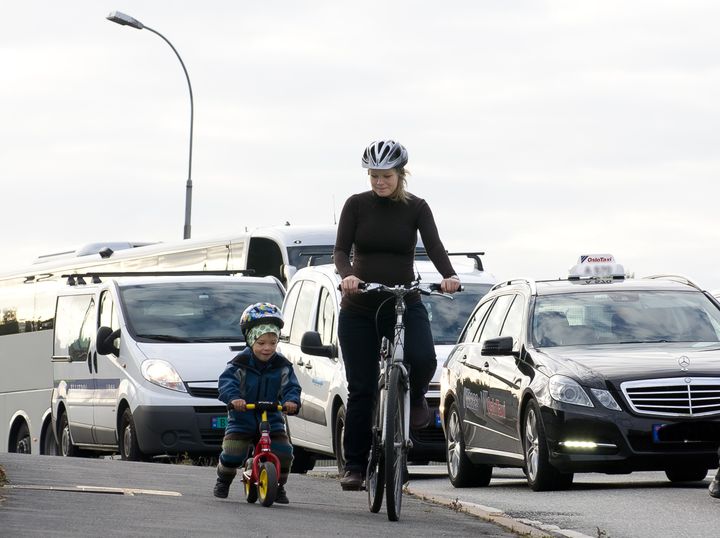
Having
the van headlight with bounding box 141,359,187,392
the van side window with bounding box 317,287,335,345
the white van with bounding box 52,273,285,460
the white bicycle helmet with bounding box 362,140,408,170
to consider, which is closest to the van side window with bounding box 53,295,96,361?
the white van with bounding box 52,273,285,460

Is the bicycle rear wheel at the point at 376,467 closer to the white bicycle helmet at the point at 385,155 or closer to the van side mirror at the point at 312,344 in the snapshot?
the white bicycle helmet at the point at 385,155

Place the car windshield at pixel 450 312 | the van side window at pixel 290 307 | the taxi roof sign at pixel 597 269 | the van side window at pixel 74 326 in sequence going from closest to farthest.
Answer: the taxi roof sign at pixel 597 269
the car windshield at pixel 450 312
the van side window at pixel 290 307
the van side window at pixel 74 326

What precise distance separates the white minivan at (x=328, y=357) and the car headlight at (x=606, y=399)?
3.43 metres

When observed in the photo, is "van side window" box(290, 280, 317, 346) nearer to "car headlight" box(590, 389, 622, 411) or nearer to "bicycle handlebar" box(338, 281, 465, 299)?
"car headlight" box(590, 389, 622, 411)

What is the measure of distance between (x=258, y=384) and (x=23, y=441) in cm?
1814

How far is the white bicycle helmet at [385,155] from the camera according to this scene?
10672mm

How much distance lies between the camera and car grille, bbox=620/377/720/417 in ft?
43.3

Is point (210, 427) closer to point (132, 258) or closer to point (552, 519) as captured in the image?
point (552, 519)

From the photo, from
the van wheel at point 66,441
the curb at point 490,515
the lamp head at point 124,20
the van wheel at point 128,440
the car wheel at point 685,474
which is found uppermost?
the lamp head at point 124,20

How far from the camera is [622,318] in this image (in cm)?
1455

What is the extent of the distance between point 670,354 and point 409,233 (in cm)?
361

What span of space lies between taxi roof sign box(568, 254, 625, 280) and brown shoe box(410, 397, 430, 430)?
4.90 meters

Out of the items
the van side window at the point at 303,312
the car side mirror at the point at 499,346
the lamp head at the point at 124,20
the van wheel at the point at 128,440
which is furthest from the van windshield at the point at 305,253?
the car side mirror at the point at 499,346

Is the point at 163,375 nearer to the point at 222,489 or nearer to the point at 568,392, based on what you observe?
the point at 568,392
